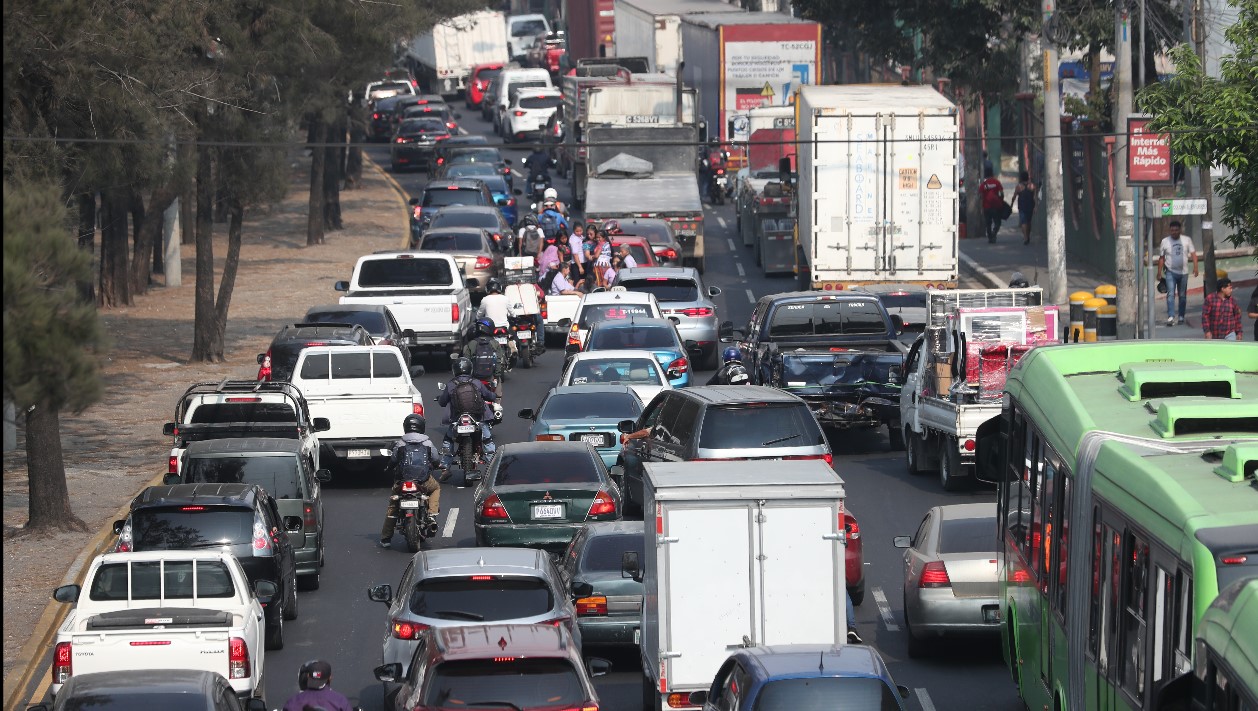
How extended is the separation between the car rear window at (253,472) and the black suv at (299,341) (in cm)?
651

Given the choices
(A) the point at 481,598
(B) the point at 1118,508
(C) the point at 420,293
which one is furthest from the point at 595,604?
(C) the point at 420,293

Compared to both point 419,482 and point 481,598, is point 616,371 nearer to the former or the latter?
point 419,482

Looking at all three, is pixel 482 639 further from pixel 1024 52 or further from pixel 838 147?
pixel 1024 52

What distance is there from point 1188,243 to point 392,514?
17.2m

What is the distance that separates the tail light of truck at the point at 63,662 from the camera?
13.5 m

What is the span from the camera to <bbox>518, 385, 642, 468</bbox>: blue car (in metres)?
23.0

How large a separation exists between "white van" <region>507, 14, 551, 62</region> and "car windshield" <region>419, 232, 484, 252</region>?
65.7 meters

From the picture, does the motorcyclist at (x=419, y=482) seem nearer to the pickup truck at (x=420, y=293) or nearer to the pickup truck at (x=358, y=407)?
the pickup truck at (x=358, y=407)

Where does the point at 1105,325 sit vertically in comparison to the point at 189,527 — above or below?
above

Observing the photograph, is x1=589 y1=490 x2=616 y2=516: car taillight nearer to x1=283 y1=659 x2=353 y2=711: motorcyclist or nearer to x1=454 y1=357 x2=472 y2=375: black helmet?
x1=454 y1=357 x2=472 y2=375: black helmet

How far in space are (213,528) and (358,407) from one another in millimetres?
7045

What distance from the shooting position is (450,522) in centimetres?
2227

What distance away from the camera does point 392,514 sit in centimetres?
2045

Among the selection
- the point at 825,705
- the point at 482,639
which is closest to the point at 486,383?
the point at 482,639
